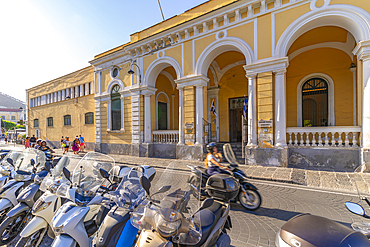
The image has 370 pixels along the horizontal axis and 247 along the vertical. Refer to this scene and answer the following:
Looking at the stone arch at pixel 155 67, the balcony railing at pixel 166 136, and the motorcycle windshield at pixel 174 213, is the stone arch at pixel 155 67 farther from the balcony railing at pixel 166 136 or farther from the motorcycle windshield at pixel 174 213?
the motorcycle windshield at pixel 174 213

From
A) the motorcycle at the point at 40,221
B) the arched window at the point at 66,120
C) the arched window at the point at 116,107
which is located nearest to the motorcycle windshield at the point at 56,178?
the motorcycle at the point at 40,221

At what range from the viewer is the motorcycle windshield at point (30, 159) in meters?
3.71

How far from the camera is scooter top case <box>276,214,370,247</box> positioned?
1300 millimetres

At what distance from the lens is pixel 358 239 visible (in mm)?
1320

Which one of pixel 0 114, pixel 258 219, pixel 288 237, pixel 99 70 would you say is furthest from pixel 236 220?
pixel 0 114

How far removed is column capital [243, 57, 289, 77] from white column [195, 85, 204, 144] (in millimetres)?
2830

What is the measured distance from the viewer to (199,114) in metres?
10.6

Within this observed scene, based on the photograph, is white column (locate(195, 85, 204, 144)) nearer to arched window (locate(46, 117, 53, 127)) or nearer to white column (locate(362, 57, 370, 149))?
white column (locate(362, 57, 370, 149))

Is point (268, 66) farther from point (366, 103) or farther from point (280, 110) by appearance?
point (366, 103)

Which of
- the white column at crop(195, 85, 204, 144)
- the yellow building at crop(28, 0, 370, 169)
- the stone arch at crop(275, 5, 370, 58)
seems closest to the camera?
the stone arch at crop(275, 5, 370, 58)

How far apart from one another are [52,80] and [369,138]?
26.5 metres

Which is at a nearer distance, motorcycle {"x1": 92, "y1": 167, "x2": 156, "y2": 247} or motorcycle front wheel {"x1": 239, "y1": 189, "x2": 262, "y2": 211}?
motorcycle {"x1": 92, "y1": 167, "x2": 156, "y2": 247}

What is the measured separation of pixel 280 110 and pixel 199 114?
4.13 m

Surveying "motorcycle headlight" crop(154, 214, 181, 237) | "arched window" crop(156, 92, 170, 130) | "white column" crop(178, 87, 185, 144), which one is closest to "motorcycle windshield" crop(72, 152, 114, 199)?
"motorcycle headlight" crop(154, 214, 181, 237)
